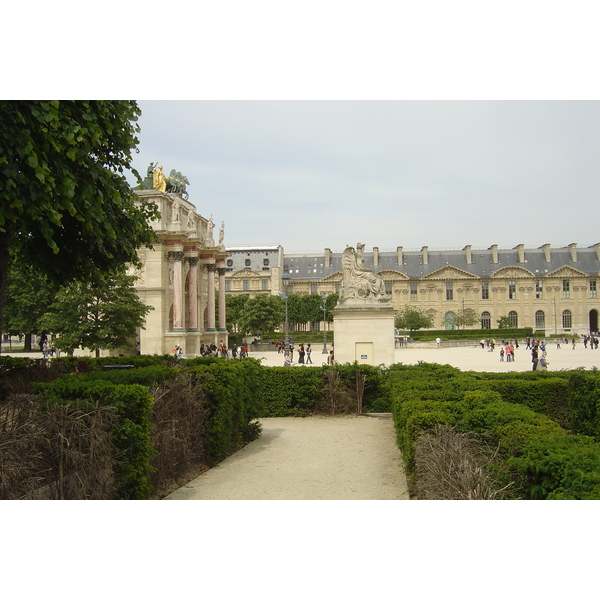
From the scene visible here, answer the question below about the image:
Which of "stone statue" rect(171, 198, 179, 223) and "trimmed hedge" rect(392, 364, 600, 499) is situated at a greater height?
"stone statue" rect(171, 198, 179, 223)

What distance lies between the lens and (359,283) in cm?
1748

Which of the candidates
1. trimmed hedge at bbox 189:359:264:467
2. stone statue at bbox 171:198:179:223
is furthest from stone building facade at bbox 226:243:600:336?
trimmed hedge at bbox 189:359:264:467

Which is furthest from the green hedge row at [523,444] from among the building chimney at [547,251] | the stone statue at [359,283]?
the building chimney at [547,251]

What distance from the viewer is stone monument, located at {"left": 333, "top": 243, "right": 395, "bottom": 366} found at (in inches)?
675

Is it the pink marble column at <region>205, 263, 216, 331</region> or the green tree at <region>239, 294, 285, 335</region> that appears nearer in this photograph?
the pink marble column at <region>205, 263, 216, 331</region>

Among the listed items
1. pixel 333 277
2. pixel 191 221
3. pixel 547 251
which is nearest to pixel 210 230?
pixel 191 221

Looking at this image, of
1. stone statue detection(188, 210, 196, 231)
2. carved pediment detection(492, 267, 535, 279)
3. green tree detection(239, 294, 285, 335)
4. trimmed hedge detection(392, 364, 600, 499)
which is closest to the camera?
trimmed hedge detection(392, 364, 600, 499)

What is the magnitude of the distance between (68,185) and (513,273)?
301 ft

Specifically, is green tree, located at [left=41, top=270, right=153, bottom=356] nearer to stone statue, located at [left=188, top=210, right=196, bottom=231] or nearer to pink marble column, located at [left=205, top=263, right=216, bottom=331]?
stone statue, located at [left=188, top=210, right=196, bottom=231]

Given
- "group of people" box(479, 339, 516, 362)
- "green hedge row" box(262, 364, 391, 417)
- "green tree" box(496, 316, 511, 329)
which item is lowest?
"green hedge row" box(262, 364, 391, 417)

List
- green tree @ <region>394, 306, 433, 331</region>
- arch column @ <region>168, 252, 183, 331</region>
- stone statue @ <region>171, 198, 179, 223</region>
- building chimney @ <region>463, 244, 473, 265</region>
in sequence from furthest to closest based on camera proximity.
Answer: building chimney @ <region>463, 244, 473, 265</region>
green tree @ <region>394, 306, 433, 331</region>
stone statue @ <region>171, 198, 179, 223</region>
arch column @ <region>168, 252, 183, 331</region>

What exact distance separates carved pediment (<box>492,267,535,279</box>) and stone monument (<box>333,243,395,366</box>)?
79755mm

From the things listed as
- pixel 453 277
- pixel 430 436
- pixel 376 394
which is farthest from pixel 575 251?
pixel 430 436

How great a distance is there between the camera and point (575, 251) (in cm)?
9250
